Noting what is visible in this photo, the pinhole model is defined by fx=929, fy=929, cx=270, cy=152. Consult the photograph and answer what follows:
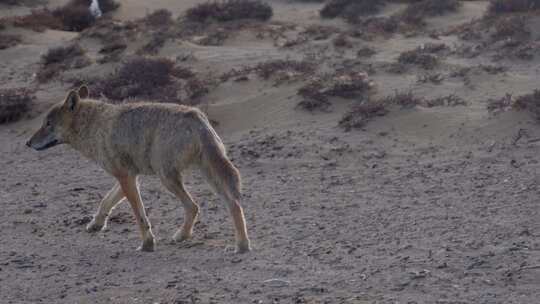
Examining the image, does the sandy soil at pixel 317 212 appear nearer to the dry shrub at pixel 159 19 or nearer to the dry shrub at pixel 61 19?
the dry shrub at pixel 159 19

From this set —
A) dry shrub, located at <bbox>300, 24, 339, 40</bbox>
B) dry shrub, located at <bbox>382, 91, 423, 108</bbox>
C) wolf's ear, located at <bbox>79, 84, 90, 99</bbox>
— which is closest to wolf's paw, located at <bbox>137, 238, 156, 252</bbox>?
wolf's ear, located at <bbox>79, 84, 90, 99</bbox>

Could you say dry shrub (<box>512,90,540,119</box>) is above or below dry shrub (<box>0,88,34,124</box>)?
above

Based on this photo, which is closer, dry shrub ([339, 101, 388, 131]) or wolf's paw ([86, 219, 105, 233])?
wolf's paw ([86, 219, 105, 233])

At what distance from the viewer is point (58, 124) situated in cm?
1097

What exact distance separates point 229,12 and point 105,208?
14493 mm

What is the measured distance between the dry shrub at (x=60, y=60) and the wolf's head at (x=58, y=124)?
26.4ft

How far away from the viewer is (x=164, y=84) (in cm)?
1742

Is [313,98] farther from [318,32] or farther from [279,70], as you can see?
[318,32]

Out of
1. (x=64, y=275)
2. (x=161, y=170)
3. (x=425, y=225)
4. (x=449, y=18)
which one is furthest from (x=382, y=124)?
(x=449, y=18)

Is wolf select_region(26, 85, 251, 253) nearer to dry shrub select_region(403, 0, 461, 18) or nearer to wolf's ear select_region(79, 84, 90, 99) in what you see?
wolf's ear select_region(79, 84, 90, 99)

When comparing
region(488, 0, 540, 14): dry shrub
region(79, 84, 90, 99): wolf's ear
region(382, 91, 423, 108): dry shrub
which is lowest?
region(488, 0, 540, 14): dry shrub

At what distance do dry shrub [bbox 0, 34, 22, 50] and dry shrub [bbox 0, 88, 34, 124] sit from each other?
5048mm

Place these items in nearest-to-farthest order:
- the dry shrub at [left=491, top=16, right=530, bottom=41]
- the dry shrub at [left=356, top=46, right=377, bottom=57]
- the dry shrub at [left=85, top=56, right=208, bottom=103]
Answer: the dry shrub at [left=85, top=56, right=208, bottom=103] < the dry shrub at [left=356, top=46, right=377, bottom=57] < the dry shrub at [left=491, top=16, right=530, bottom=41]

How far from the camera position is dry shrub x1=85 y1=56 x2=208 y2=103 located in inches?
664
